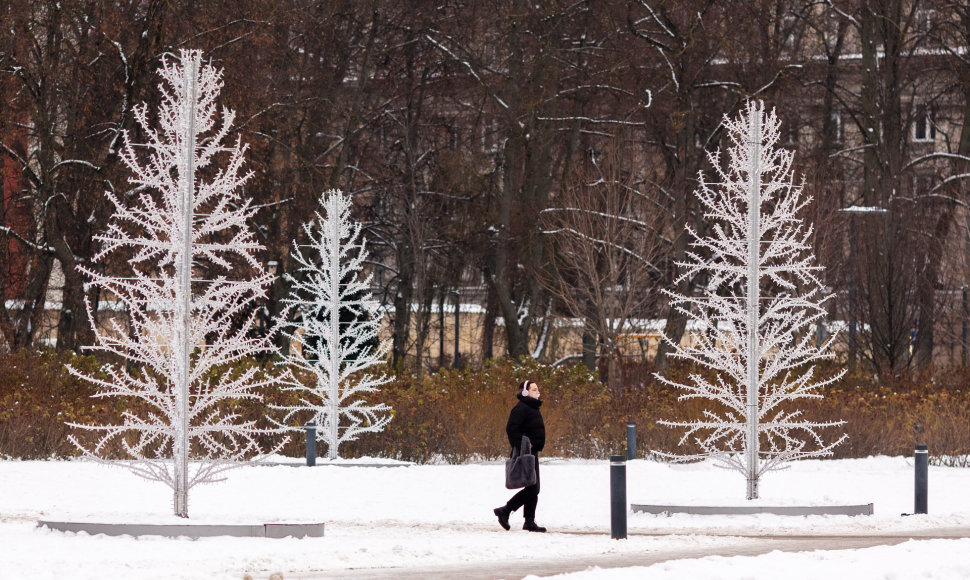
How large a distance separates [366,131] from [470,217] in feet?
12.0

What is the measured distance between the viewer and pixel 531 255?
128ft

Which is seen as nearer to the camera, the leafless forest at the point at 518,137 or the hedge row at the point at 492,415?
the hedge row at the point at 492,415

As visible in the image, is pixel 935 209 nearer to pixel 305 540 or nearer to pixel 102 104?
pixel 102 104

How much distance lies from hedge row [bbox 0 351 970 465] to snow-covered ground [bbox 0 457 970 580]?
980mm

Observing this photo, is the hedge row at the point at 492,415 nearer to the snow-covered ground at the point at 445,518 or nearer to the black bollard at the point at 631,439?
the black bollard at the point at 631,439

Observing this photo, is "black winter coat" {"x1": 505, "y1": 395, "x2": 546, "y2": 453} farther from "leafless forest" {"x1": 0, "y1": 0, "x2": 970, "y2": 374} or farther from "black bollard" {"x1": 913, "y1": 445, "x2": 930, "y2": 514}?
"leafless forest" {"x1": 0, "y1": 0, "x2": 970, "y2": 374}

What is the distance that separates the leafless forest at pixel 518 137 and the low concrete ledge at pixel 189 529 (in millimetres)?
17272

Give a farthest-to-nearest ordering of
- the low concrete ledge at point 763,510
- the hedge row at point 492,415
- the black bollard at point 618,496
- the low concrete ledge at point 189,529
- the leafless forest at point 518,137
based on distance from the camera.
A: the leafless forest at point 518,137
the hedge row at point 492,415
the low concrete ledge at point 763,510
the black bollard at point 618,496
the low concrete ledge at point 189,529

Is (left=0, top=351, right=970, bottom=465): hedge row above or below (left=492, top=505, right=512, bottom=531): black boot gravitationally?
above

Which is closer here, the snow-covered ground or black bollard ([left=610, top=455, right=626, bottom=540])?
the snow-covered ground

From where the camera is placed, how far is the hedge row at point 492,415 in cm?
2456

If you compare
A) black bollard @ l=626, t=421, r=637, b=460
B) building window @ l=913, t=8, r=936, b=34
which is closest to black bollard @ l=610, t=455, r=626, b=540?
black bollard @ l=626, t=421, r=637, b=460

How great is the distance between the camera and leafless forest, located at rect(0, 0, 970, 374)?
3300 cm

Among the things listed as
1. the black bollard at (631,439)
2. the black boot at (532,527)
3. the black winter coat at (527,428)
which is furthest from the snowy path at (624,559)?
the black bollard at (631,439)
